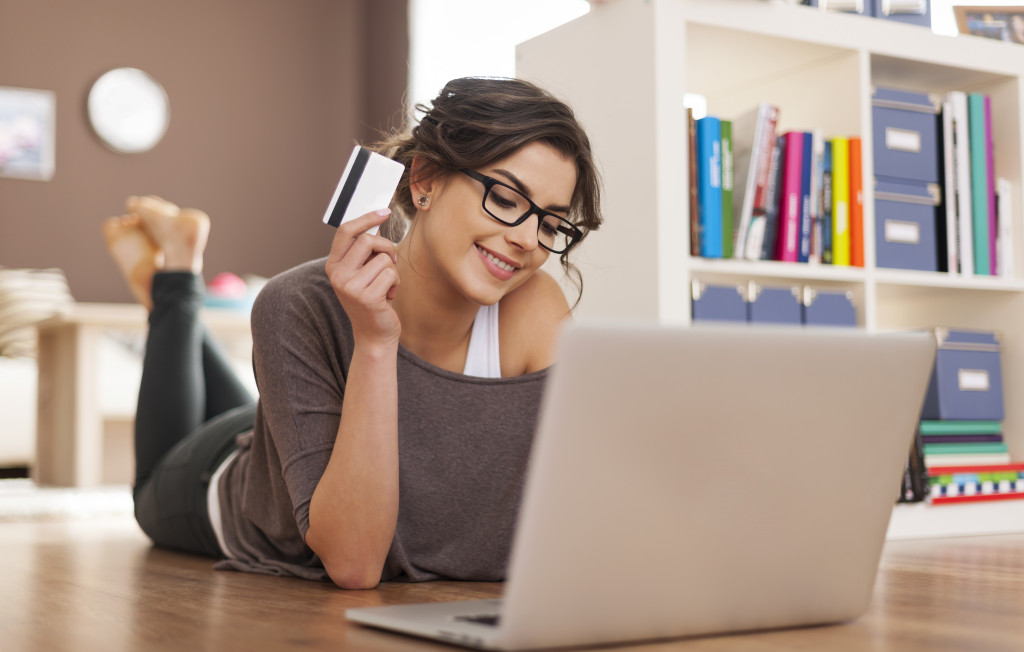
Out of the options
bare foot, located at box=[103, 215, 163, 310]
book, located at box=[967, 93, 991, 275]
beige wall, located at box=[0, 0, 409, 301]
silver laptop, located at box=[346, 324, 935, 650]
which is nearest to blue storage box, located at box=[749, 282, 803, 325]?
book, located at box=[967, 93, 991, 275]

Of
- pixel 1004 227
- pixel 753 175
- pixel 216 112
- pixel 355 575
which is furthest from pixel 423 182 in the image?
pixel 216 112

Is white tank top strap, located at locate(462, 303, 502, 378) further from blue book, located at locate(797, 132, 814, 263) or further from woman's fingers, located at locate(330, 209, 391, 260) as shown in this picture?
blue book, located at locate(797, 132, 814, 263)

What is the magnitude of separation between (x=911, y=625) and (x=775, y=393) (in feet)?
1.20

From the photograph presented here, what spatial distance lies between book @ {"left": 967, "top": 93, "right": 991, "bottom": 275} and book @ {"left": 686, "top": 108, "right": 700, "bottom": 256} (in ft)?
2.44

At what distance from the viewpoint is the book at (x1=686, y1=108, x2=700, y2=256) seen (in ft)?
6.08

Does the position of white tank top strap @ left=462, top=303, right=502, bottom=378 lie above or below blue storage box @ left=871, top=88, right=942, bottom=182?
below

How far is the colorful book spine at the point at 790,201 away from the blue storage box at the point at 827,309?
0.26ft

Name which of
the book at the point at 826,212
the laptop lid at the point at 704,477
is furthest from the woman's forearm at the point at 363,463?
the book at the point at 826,212

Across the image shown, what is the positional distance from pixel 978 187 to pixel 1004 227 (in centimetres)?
11

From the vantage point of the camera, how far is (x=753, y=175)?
1.93 meters

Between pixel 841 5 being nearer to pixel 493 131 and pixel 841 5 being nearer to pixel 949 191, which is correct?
pixel 949 191

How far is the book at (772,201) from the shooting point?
197cm

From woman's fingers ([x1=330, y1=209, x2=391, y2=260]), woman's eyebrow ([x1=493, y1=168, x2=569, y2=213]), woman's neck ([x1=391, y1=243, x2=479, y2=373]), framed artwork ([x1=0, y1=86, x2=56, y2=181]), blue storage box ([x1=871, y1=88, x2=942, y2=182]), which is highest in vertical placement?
framed artwork ([x1=0, y1=86, x2=56, y2=181])

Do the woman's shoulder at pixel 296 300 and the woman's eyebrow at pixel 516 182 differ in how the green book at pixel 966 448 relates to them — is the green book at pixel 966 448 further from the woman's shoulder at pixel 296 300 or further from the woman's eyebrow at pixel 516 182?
the woman's shoulder at pixel 296 300
